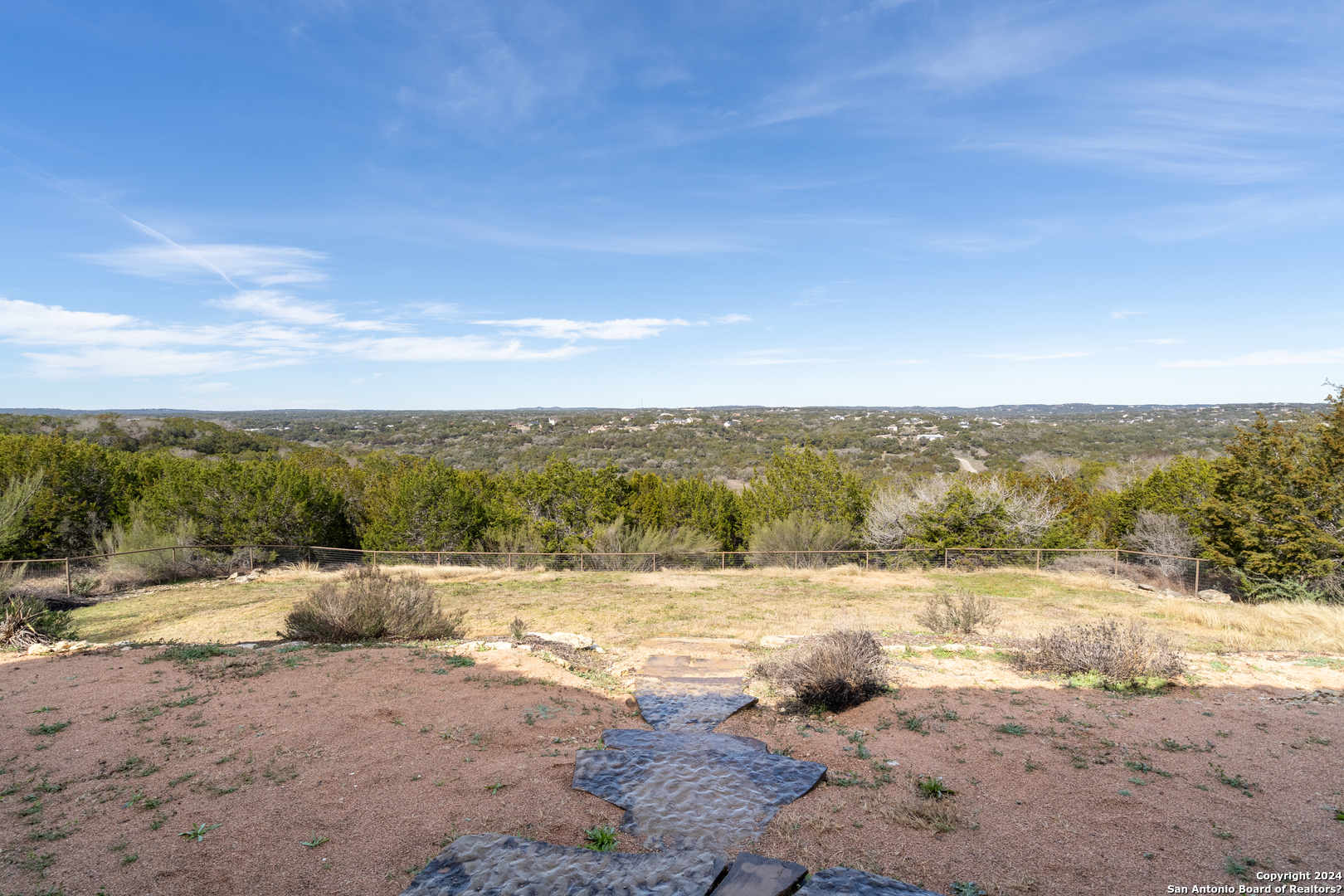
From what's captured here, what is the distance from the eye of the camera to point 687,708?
22.2 ft

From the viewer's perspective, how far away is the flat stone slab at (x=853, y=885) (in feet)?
10.6

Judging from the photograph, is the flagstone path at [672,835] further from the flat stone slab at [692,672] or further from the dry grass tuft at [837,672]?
the flat stone slab at [692,672]

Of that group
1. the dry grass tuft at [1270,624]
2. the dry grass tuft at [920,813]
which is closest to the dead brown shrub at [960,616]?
the dry grass tuft at [1270,624]

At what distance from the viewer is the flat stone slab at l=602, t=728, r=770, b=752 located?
545 centimetres

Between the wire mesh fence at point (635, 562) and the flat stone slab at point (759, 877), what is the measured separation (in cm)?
1702

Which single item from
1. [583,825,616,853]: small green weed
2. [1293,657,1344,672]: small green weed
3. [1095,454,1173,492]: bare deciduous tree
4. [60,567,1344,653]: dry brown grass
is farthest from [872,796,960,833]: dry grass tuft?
[1095,454,1173,492]: bare deciduous tree

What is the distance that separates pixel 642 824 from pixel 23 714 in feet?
19.9

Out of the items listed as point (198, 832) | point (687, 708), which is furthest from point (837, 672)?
point (198, 832)

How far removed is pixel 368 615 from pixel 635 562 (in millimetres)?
12115

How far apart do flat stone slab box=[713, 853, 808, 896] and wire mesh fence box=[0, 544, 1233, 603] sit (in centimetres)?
1702

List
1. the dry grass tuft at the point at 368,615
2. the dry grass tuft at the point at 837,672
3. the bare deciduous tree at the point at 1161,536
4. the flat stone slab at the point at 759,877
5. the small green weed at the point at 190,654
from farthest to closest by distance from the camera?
the bare deciduous tree at the point at 1161,536 → the dry grass tuft at the point at 368,615 → the small green weed at the point at 190,654 → the dry grass tuft at the point at 837,672 → the flat stone slab at the point at 759,877

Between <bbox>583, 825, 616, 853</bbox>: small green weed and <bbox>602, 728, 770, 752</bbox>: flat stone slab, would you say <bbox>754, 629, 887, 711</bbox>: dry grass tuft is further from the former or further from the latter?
<bbox>583, 825, 616, 853</bbox>: small green weed

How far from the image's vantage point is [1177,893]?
Answer: 3.36 meters

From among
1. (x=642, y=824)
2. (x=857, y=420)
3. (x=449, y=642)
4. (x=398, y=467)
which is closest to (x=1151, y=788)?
(x=642, y=824)
